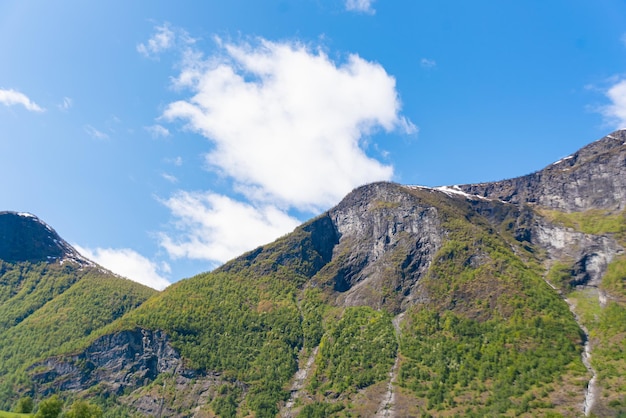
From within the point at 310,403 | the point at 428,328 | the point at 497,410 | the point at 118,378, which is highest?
the point at 428,328

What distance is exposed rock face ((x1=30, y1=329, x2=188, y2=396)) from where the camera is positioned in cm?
18612

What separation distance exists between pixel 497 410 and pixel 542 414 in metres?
12.1

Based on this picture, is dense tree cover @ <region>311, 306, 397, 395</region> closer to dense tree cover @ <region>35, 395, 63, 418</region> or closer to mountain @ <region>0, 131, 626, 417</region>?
mountain @ <region>0, 131, 626, 417</region>

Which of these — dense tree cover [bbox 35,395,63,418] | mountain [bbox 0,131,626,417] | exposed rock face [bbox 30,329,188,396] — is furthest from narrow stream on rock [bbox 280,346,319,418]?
dense tree cover [bbox 35,395,63,418]

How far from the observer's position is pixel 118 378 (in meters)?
189

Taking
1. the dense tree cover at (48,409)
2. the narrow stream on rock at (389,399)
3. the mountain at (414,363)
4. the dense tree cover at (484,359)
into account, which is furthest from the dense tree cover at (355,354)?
the dense tree cover at (48,409)

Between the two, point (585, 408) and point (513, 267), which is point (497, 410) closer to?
point (585, 408)

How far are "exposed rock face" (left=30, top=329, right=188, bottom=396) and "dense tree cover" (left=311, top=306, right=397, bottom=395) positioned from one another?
182ft

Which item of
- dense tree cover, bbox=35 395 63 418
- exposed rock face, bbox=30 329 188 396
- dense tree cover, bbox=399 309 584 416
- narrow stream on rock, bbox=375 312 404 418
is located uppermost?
dense tree cover, bbox=399 309 584 416

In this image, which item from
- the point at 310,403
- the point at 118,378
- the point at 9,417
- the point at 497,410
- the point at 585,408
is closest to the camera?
the point at 9,417

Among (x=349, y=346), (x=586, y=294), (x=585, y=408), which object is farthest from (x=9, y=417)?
(x=586, y=294)

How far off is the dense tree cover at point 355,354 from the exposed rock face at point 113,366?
182 feet

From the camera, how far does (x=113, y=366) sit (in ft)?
633

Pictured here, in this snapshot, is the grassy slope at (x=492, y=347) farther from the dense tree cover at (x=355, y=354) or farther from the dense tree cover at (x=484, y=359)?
the dense tree cover at (x=355, y=354)
